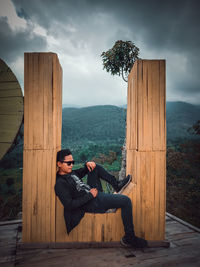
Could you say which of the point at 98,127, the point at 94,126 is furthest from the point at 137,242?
the point at 94,126

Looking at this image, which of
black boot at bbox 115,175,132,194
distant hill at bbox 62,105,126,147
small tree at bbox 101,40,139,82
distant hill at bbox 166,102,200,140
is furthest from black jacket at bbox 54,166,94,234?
distant hill at bbox 166,102,200,140

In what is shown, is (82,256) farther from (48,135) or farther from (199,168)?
(199,168)

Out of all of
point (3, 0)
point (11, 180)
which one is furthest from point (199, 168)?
point (3, 0)

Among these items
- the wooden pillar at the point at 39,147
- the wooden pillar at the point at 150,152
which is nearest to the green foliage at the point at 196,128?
the wooden pillar at the point at 150,152

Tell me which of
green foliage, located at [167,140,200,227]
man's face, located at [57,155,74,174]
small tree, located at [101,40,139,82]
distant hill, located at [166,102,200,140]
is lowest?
green foliage, located at [167,140,200,227]

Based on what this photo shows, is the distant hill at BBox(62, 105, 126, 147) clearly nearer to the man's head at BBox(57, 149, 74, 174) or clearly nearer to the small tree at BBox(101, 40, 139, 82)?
the small tree at BBox(101, 40, 139, 82)

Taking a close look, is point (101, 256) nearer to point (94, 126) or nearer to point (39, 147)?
point (39, 147)

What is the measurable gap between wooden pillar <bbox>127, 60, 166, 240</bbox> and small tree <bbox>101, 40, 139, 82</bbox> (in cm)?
242

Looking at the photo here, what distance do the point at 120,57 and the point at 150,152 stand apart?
326 cm

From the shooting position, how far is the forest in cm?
495

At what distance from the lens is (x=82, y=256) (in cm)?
186

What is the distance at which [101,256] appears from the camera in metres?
1.86

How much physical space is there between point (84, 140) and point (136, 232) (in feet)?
16.7

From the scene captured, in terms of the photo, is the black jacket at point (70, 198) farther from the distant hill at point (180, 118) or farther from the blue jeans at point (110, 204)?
the distant hill at point (180, 118)
